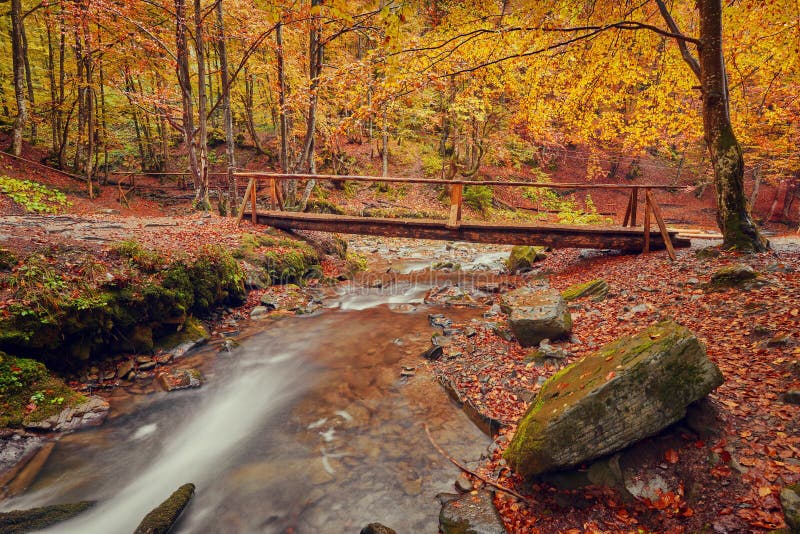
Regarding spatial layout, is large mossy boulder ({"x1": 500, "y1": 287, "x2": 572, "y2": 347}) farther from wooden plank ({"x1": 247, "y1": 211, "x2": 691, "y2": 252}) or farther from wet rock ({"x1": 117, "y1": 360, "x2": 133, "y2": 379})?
wet rock ({"x1": 117, "y1": 360, "x2": 133, "y2": 379})

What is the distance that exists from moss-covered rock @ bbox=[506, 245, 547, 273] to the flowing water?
6144 mm

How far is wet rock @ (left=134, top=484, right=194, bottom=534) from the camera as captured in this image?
11.2 feet

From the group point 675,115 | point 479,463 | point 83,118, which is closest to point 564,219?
point 675,115

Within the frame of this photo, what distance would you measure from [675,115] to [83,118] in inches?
884

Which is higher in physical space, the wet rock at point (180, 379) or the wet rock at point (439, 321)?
the wet rock at point (439, 321)

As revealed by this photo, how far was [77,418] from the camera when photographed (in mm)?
4586

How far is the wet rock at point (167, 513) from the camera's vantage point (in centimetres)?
342

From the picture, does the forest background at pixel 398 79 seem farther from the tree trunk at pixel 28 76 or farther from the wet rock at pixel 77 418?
the wet rock at pixel 77 418

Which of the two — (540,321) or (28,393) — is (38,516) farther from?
(540,321)

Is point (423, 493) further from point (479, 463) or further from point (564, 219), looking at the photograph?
point (564, 219)

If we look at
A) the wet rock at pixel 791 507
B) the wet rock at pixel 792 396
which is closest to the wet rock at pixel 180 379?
the wet rock at pixel 791 507

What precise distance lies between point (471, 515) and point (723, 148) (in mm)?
7573

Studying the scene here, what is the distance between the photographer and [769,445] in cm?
276

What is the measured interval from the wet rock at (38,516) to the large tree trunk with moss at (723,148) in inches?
400
